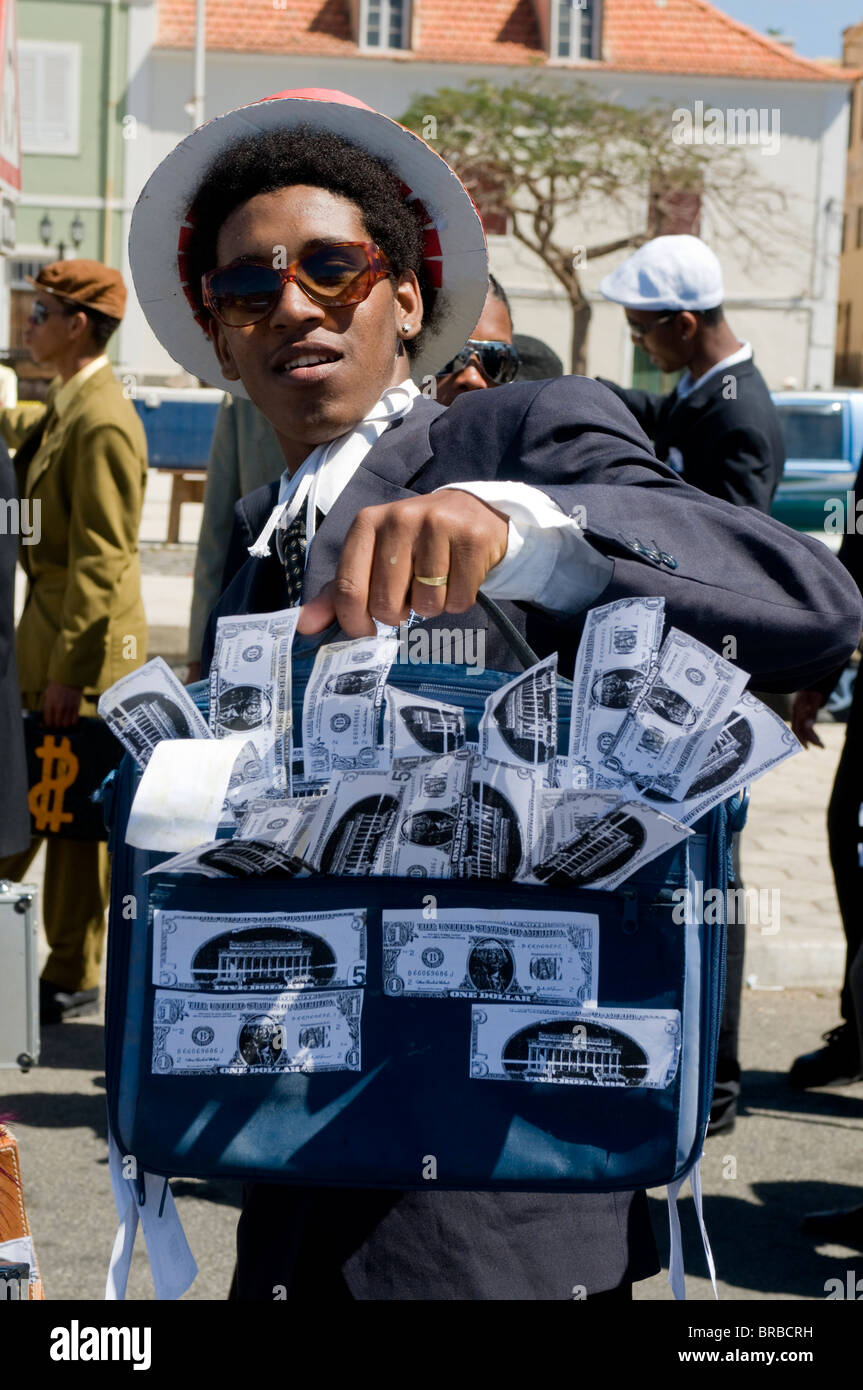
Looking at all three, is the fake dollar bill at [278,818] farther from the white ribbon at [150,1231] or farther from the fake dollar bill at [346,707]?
the white ribbon at [150,1231]

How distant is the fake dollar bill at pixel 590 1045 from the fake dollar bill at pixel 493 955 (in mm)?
17

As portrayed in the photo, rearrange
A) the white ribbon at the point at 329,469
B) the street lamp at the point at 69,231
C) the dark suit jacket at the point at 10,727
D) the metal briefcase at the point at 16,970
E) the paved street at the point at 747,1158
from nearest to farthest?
the white ribbon at the point at 329,469, the metal briefcase at the point at 16,970, the paved street at the point at 747,1158, the dark suit jacket at the point at 10,727, the street lamp at the point at 69,231

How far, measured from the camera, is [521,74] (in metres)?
37.6

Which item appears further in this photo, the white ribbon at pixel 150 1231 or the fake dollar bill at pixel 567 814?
the white ribbon at pixel 150 1231

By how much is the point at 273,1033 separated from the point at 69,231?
1519 inches

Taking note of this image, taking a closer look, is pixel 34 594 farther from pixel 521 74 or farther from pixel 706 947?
pixel 521 74

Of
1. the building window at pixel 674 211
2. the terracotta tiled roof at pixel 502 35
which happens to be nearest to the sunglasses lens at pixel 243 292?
the building window at pixel 674 211

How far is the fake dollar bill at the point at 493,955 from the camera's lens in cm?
133

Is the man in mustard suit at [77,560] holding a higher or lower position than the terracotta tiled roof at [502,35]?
lower

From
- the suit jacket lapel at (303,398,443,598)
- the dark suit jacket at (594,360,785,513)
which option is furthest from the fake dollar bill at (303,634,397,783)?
the dark suit jacket at (594,360,785,513)

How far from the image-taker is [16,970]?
2.77 m

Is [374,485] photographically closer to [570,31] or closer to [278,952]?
[278,952]

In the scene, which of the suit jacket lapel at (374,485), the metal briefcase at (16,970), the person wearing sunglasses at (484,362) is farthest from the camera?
the person wearing sunglasses at (484,362)
